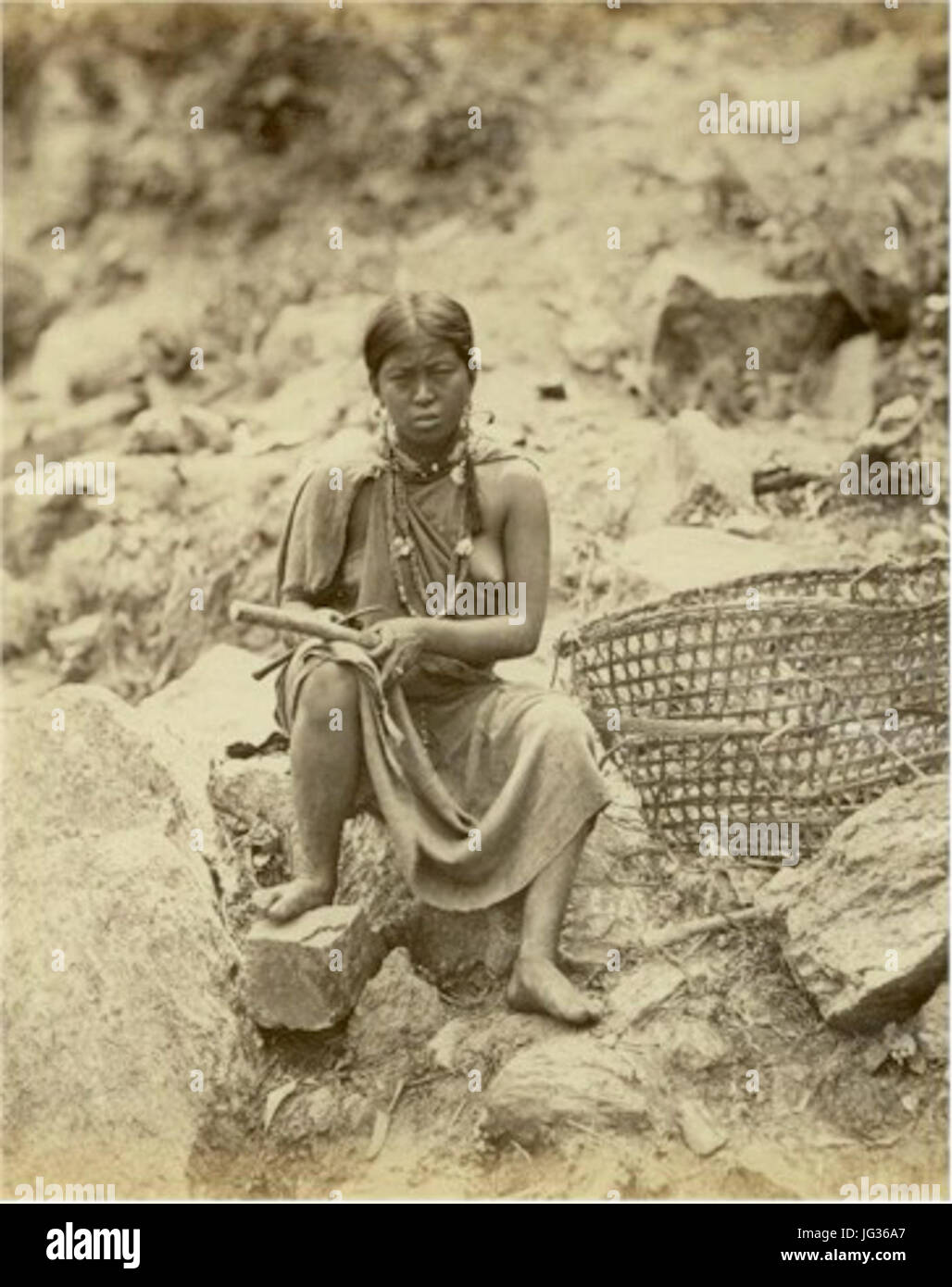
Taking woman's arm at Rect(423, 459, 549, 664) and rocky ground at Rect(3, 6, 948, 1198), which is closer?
woman's arm at Rect(423, 459, 549, 664)

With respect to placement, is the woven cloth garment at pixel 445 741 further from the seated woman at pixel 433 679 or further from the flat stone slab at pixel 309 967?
the flat stone slab at pixel 309 967

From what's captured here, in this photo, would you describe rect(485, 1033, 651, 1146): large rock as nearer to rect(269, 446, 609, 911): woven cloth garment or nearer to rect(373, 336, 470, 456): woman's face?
rect(269, 446, 609, 911): woven cloth garment

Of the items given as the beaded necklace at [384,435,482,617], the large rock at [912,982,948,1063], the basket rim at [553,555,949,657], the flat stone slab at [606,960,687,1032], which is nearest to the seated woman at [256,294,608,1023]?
the beaded necklace at [384,435,482,617]

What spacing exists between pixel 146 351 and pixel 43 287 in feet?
1.17

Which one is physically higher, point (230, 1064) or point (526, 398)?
point (526, 398)

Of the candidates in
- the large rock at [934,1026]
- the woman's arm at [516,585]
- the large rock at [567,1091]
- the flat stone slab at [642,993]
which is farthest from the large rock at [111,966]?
the large rock at [934,1026]

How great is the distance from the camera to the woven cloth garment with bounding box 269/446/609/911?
273 inches

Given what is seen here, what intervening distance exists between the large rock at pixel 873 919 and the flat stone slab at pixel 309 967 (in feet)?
3.83

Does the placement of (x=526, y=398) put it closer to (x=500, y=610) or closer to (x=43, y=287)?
(x=500, y=610)

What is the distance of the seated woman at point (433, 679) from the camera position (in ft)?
22.8

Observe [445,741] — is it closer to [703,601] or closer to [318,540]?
[318,540]

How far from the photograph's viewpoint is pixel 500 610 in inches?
279

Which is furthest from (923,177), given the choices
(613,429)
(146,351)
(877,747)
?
(146,351)

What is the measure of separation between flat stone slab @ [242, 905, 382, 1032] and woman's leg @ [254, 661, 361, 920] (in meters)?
0.06
